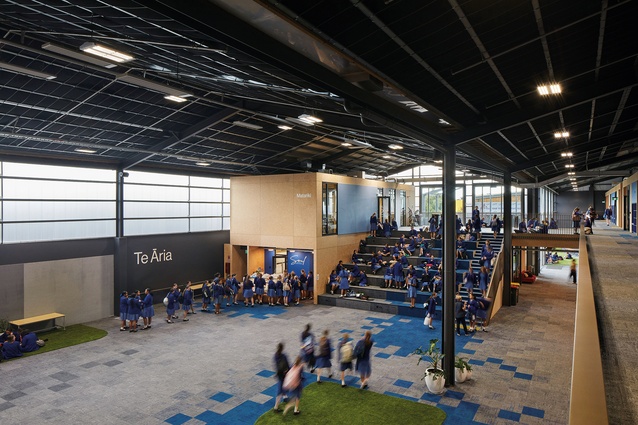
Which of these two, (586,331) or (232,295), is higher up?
(586,331)

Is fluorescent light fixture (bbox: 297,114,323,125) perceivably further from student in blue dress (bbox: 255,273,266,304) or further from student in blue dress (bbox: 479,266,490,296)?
student in blue dress (bbox: 255,273,266,304)

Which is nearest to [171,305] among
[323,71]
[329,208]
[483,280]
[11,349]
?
[11,349]

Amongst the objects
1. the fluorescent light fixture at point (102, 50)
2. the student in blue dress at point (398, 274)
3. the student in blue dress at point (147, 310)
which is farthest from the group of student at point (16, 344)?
the student in blue dress at point (398, 274)

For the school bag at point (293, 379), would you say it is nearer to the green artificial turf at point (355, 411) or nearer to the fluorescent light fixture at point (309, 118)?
the green artificial turf at point (355, 411)

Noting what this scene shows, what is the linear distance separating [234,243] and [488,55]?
62.1ft

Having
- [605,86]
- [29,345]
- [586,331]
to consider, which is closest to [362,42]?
[586,331]

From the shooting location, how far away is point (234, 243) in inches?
940

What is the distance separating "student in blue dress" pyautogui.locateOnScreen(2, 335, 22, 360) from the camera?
13.0 meters

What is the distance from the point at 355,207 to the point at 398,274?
558 centimetres

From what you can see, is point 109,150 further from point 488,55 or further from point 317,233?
point 488,55

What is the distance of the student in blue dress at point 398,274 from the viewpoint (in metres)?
20.4

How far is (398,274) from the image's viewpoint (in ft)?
66.9

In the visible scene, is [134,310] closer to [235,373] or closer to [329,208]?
[235,373]

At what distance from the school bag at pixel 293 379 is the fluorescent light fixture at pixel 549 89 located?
7.68m
